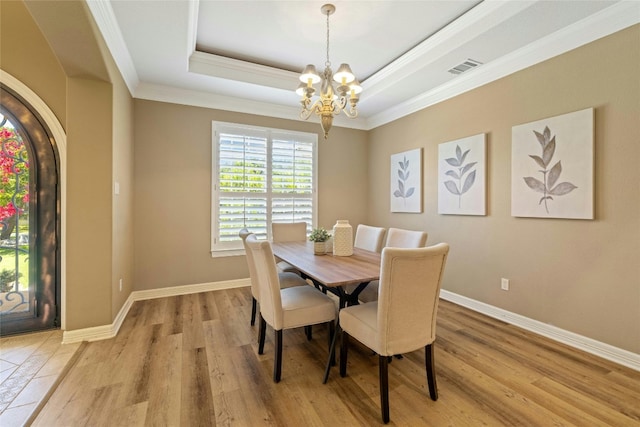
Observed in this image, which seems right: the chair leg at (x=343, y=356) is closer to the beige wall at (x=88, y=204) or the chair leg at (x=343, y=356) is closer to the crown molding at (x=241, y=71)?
the beige wall at (x=88, y=204)

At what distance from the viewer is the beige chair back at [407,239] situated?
8.34 feet

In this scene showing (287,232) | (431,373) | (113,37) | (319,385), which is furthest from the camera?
(287,232)

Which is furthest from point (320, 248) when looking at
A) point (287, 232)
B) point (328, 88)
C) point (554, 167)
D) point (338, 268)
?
point (554, 167)

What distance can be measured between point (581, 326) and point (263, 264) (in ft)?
A: 8.89

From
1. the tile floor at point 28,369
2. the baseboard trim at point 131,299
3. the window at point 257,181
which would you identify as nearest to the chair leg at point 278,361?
the tile floor at point 28,369

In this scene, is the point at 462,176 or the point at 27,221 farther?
the point at 462,176

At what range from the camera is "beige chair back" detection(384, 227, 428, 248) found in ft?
8.34

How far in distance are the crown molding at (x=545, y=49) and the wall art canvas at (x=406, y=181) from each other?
0.70 metres

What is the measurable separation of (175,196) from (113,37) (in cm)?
185

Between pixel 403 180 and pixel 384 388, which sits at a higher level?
pixel 403 180

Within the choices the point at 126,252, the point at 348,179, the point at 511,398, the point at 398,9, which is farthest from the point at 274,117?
the point at 511,398

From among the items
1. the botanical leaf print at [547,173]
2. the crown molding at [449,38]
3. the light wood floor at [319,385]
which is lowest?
the light wood floor at [319,385]

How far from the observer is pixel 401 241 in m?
2.75

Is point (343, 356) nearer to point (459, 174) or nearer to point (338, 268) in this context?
point (338, 268)
